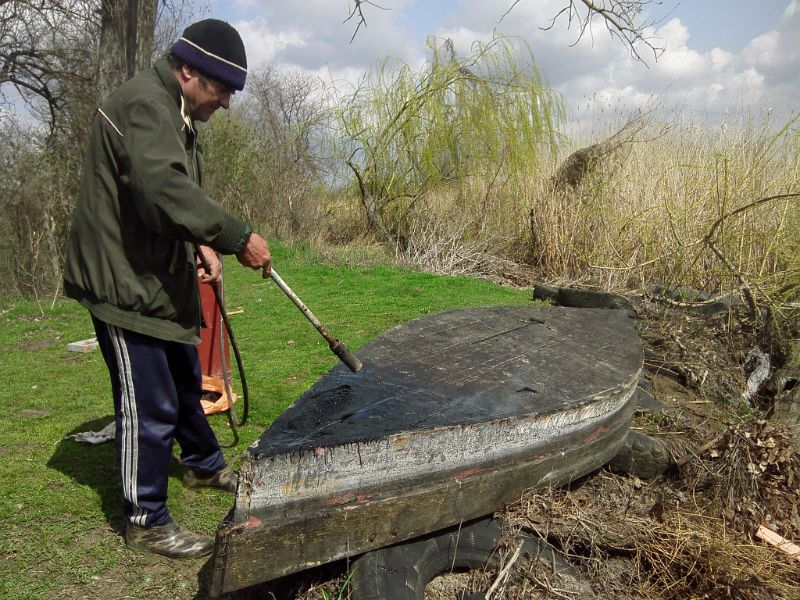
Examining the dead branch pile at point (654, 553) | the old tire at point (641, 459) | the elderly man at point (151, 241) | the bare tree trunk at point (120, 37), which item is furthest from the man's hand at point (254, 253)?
the bare tree trunk at point (120, 37)

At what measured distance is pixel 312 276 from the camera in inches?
398

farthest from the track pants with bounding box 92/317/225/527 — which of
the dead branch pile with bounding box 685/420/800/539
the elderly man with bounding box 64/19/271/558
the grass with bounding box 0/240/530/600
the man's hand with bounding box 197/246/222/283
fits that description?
the dead branch pile with bounding box 685/420/800/539

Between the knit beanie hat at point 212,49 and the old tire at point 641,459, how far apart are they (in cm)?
291

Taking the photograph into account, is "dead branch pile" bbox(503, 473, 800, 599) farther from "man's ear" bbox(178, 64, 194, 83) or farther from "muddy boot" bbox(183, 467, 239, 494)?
"man's ear" bbox(178, 64, 194, 83)

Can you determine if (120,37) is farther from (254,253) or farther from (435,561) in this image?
(435,561)

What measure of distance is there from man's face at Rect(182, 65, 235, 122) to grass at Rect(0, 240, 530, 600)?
1860 millimetres

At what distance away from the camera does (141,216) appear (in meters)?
2.37

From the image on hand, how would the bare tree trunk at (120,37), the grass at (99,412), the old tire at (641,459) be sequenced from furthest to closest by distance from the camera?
the bare tree trunk at (120,37) → the old tire at (641,459) → the grass at (99,412)

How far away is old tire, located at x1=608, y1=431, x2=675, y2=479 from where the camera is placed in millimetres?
3752

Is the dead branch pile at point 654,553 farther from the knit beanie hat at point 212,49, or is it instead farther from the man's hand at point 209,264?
the knit beanie hat at point 212,49

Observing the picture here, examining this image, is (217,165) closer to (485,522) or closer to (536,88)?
(536,88)

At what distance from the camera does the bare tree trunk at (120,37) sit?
7918mm

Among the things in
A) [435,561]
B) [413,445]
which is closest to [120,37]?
[413,445]

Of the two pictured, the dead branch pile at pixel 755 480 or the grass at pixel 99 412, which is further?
the dead branch pile at pixel 755 480
